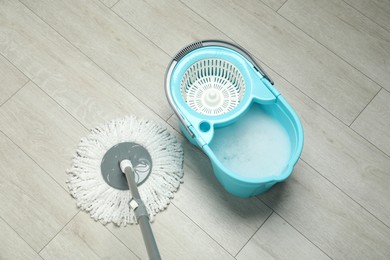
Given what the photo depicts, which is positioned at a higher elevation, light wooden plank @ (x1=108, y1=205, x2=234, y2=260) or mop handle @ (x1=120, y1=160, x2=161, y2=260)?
mop handle @ (x1=120, y1=160, x2=161, y2=260)

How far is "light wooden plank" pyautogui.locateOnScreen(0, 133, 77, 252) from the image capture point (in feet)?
4.23

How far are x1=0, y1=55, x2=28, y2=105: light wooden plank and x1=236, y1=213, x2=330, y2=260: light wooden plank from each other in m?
0.81

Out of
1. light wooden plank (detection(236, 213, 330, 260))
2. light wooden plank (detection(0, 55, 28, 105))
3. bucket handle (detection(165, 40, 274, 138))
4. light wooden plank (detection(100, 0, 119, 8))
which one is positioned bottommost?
light wooden plank (detection(236, 213, 330, 260))

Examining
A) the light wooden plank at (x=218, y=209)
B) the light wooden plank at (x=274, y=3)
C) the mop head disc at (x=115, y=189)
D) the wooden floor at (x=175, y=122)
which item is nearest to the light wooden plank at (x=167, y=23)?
the wooden floor at (x=175, y=122)

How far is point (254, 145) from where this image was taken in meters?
1.30

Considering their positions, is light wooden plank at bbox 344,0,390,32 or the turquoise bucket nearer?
the turquoise bucket

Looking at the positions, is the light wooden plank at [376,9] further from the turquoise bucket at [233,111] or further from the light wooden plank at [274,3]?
the turquoise bucket at [233,111]

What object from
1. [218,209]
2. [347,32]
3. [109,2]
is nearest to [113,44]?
[109,2]

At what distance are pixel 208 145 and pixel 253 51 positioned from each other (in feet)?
1.36

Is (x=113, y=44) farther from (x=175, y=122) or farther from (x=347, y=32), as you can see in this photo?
(x=347, y=32)

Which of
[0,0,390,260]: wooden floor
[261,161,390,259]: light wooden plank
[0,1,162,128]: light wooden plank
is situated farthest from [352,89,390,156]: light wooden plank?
[0,1,162,128]: light wooden plank

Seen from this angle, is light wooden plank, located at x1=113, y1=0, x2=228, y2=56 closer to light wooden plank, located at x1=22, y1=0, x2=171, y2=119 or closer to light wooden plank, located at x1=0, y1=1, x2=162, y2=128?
light wooden plank, located at x1=22, y1=0, x2=171, y2=119

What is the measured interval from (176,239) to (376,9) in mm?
964

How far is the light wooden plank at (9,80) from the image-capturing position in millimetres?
1435
